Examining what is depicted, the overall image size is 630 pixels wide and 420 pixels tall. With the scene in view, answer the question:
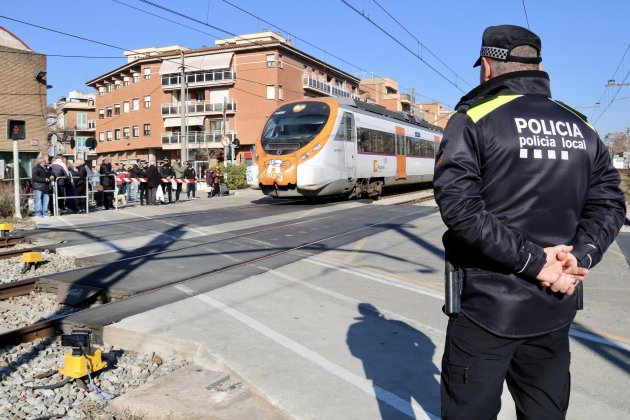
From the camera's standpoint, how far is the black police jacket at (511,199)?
2.00 metres

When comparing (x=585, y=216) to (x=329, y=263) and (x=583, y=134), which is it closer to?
(x=583, y=134)

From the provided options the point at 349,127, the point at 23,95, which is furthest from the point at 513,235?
the point at 23,95

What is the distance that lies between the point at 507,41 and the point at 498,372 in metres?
1.28

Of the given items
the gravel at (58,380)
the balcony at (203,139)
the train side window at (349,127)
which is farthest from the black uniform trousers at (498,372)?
the balcony at (203,139)

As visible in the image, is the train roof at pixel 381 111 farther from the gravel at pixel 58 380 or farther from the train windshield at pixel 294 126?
the gravel at pixel 58 380

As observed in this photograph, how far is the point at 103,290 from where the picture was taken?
650 centimetres

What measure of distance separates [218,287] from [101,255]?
307 centimetres

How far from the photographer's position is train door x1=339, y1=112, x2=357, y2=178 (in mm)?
17672

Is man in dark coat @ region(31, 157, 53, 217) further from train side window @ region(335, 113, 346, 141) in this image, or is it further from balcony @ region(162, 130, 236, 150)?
balcony @ region(162, 130, 236, 150)

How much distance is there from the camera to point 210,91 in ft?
183

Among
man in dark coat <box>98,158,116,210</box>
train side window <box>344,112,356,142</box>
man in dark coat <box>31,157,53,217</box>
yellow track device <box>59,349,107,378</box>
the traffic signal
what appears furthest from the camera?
train side window <box>344,112,356,142</box>

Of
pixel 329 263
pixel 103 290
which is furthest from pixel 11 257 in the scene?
pixel 329 263

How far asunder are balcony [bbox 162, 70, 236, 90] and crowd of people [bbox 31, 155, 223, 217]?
32132 millimetres

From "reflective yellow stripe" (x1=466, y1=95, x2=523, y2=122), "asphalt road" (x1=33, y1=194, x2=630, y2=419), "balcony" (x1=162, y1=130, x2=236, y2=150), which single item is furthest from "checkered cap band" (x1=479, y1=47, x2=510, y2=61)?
"balcony" (x1=162, y1=130, x2=236, y2=150)
